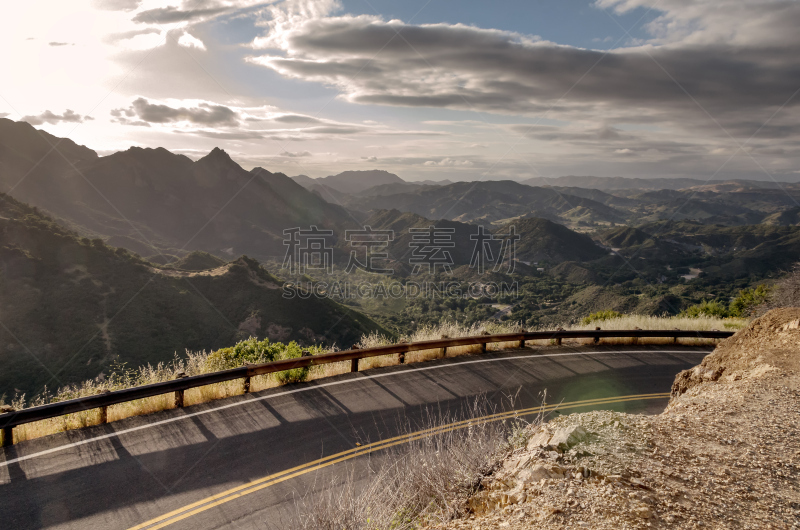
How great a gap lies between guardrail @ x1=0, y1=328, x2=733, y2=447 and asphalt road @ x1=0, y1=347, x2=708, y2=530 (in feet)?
1.35

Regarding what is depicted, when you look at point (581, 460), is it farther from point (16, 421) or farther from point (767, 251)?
point (767, 251)

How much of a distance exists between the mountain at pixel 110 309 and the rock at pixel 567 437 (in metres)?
47.8

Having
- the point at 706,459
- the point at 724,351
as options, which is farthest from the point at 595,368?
the point at 706,459

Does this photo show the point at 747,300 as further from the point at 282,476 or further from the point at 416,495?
the point at 282,476

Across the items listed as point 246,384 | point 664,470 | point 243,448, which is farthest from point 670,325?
point 243,448

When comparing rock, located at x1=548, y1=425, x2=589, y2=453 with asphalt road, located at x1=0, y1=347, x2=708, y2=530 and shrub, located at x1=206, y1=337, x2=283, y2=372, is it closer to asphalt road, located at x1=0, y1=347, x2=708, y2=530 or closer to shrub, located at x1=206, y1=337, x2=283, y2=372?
asphalt road, located at x1=0, y1=347, x2=708, y2=530

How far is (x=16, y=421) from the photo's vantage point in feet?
21.6

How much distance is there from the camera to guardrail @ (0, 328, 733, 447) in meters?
6.84

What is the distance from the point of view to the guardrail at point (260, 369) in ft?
22.4

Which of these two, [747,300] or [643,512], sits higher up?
[643,512]

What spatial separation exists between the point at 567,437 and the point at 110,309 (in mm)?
65593

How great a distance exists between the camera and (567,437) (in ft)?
15.9

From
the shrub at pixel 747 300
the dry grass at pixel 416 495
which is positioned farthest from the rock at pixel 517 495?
the shrub at pixel 747 300

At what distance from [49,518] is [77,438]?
2.19 metres
